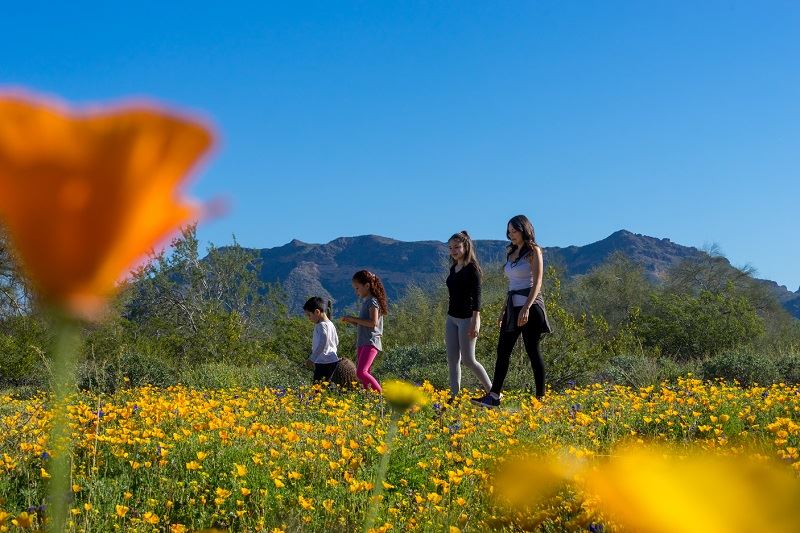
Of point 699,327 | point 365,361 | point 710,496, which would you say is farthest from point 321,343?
point 699,327

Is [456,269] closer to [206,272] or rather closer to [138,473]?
[138,473]

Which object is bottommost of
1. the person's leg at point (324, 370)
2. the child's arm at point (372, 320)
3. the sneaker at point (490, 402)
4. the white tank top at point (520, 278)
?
the sneaker at point (490, 402)

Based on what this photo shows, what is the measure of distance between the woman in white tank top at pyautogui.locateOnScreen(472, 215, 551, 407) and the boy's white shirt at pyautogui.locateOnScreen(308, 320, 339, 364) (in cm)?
225

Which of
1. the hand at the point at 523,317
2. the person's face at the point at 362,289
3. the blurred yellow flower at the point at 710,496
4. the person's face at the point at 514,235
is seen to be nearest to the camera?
the blurred yellow flower at the point at 710,496

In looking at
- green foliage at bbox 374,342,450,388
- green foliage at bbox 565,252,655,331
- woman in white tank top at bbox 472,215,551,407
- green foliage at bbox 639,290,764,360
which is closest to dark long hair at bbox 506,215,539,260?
woman in white tank top at bbox 472,215,551,407

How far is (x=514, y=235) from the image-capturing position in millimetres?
7535

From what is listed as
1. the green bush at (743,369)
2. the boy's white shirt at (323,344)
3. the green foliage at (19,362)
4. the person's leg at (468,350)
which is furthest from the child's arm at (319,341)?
the green foliage at (19,362)

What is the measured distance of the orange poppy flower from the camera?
36 cm

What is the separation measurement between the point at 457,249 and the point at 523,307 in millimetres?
957

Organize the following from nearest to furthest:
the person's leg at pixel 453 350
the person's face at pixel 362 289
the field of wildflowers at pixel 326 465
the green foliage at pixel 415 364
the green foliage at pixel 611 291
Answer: the field of wildflowers at pixel 326 465
the person's leg at pixel 453 350
the person's face at pixel 362 289
the green foliage at pixel 415 364
the green foliage at pixel 611 291

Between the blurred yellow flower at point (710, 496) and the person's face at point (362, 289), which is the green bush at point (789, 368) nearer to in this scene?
the person's face at point (362, 289)

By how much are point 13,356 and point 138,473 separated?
40.2ft

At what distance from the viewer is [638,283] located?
41688 millimetres

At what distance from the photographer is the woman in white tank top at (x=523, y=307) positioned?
730cm
